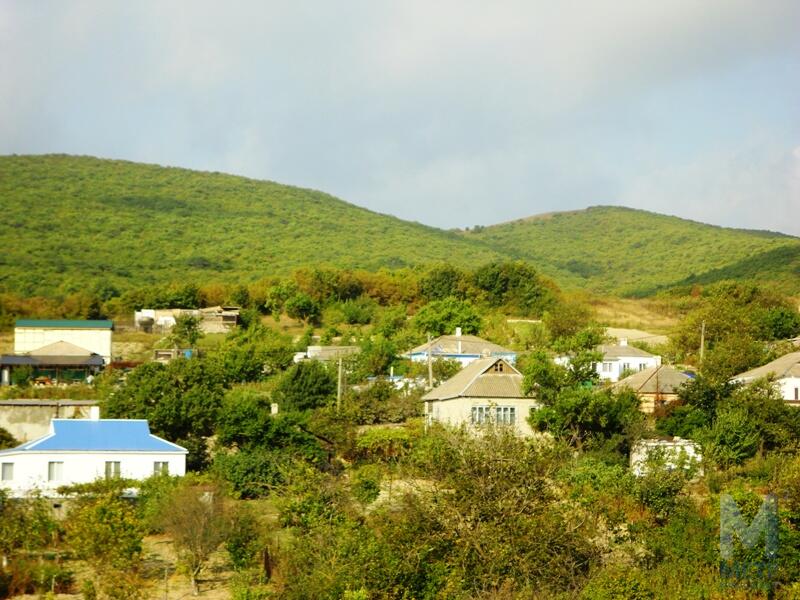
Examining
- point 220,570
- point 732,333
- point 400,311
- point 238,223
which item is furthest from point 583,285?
point 220,570

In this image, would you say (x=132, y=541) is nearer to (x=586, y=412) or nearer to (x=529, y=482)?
(x=529, y=482)

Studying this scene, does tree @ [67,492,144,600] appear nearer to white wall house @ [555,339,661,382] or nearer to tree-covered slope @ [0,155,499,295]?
white wall house @ [555,339,661,382]

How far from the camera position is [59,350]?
56.9 m

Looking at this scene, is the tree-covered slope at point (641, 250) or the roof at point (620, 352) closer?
the roof at point (620, 352)

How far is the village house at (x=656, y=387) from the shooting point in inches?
1613

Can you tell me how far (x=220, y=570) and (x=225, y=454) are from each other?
28.1 feet

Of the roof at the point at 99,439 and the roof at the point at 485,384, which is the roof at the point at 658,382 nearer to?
the roof at the point at 485,384

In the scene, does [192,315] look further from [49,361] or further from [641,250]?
[641,250]

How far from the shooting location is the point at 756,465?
110ft

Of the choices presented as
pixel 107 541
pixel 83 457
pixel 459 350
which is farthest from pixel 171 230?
pixel 107 541

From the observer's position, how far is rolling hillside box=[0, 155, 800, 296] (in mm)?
102188

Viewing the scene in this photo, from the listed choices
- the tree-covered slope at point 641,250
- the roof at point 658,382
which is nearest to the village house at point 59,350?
the roof at point 658,382

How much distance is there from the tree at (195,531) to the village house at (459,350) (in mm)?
28200

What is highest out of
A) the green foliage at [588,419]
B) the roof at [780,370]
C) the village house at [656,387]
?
the roof at [780,370]
